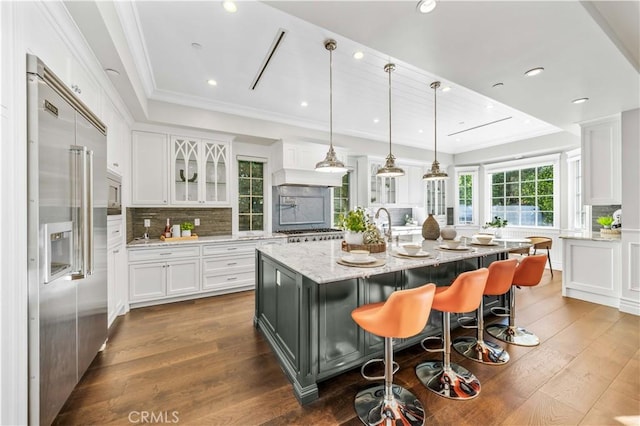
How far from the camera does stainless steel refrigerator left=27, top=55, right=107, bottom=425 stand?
4.30ft

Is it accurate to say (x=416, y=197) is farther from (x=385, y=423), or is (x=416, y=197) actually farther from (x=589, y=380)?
(x=385, y=423)

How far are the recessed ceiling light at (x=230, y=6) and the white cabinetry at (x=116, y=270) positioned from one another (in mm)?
2376

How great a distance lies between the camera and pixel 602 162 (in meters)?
3.68

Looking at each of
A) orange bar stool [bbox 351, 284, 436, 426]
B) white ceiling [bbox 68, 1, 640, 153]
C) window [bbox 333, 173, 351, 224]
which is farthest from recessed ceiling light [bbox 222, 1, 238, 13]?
window [bbox 333, 173, 351, 224]

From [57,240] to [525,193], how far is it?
26.0 feet

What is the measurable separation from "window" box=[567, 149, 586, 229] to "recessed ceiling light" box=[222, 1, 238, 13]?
665 centimetres

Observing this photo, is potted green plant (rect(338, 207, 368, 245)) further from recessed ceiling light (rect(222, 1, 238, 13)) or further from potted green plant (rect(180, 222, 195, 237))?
potted green plant (rect(180, 222, 195, 237))

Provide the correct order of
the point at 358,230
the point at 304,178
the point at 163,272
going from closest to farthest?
the point at 358,230
the point at 163,272
the point at 304,178

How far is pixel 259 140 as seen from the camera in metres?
4.48

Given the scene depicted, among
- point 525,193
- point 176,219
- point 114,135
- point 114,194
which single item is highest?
point 114,135

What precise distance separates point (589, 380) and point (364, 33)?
3.10m

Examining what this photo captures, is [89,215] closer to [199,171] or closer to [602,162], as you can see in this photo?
[199,171]

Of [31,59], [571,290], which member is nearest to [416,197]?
[571,290]

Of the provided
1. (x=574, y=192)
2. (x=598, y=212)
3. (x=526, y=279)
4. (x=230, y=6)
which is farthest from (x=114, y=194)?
(x=574, y=192)
